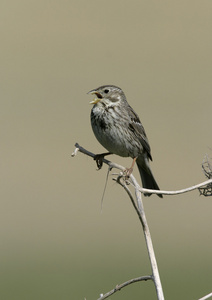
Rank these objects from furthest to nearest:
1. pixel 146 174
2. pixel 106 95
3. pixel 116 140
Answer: pixel 146 174 → pixel 106 95 → pixel 116 140

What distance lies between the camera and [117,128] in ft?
20.3

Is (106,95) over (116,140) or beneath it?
over

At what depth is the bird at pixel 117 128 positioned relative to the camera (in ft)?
19.9

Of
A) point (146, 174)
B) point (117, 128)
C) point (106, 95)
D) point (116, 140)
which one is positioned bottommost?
point (146, 174)

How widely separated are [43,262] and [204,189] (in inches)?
382

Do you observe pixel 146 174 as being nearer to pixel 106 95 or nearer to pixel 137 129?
pixel 137 129

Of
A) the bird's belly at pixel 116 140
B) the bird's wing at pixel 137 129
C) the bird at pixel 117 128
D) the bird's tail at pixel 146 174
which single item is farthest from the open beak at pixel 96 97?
the bird's tail at pixel 146 174

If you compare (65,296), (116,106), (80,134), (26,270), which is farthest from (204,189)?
(80,134)

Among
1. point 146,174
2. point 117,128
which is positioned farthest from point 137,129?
point 146,174

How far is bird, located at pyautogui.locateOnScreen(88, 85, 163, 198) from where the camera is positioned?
607 cm

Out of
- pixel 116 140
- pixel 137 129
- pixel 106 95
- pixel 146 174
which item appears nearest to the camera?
pixel 116 140

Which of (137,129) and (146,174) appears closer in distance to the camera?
(137,129)

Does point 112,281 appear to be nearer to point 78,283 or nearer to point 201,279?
point 78,283

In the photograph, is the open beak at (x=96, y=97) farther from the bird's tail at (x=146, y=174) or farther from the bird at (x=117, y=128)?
the bird's tail at (x=146, y=174)
